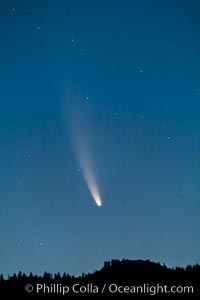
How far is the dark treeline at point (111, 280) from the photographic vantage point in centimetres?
7238

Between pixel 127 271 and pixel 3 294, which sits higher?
pixel 127 271

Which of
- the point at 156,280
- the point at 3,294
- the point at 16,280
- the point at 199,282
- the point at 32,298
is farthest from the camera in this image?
the point at 156,280

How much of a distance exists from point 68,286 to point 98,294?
8.46 m

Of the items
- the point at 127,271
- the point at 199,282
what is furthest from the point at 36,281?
the point at 199,282

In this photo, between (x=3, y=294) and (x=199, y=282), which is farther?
(x=199, y=282)

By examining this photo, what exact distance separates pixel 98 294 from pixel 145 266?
108 feet

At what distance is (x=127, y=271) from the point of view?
98750 mm

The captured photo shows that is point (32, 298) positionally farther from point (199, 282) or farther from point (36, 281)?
point (199, 282)

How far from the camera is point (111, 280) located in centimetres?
8925

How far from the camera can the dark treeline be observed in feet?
237

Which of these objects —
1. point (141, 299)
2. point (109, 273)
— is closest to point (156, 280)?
point (109, 273)

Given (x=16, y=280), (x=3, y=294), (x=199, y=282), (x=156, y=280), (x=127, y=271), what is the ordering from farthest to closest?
(x=127, y=271) < (x=156, y=280) < (x=199, y=282) < (x=16, y=280) < (x=3, y=294)

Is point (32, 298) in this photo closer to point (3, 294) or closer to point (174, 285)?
point (3, 294)

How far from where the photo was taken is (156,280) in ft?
298
